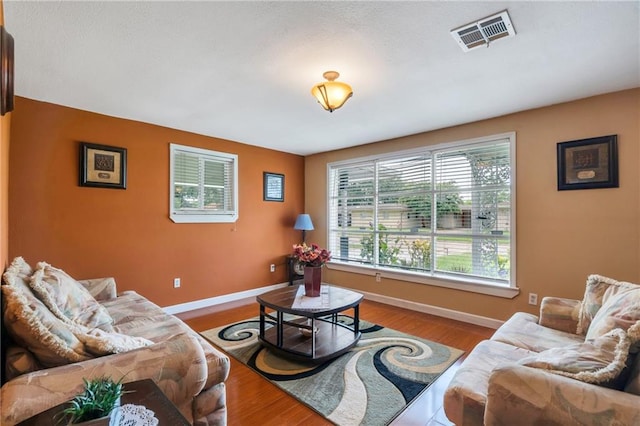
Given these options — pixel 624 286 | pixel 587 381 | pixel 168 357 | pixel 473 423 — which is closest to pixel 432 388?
pixel 473 423

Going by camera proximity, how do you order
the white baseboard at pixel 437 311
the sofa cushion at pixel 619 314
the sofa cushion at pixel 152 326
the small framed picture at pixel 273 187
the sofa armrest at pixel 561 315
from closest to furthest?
the sofa cushion at pixel 619 314
the sofa cushion at pixel 152 326
the sofa armrest at pixel 561 315
the white baseboard at pixel 437 311
the small framed picture at pixel 273 187

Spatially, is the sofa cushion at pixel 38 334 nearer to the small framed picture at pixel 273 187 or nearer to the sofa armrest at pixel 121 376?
the sofa armrest at pixel 121 376

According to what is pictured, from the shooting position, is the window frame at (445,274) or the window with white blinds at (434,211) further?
the window with white blinds at (434,211)

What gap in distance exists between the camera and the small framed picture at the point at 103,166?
3141mm

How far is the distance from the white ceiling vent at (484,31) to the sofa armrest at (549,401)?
6.02ft

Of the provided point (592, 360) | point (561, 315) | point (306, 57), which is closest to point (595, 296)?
point (561, 315)

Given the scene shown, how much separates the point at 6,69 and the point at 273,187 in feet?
12.3

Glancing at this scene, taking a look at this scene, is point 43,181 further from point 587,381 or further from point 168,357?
point 587,381

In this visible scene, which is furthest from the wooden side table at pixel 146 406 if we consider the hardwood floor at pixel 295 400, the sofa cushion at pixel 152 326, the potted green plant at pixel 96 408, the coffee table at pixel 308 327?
the coffee table at pixel 308 327

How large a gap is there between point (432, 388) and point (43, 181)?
3952 mm

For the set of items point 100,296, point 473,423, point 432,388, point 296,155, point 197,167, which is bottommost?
point 432,388

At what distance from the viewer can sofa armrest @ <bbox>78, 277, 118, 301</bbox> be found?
2.72m

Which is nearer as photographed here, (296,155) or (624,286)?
(624,286)

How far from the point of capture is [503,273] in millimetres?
3365
